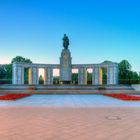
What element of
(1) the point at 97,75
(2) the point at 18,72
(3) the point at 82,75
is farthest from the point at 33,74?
(1) the point at 97,75

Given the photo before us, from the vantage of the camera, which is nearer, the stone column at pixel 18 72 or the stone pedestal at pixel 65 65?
the stone pedestal at pixel 65 65

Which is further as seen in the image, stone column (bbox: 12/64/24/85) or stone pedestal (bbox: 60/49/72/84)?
stone column (bbox: 12/64/24/85)

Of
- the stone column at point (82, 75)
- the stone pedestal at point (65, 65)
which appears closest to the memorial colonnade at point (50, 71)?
the stone column at point (82, 75)

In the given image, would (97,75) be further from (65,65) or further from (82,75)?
(65,65)

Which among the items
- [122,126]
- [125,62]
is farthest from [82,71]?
[122,126]

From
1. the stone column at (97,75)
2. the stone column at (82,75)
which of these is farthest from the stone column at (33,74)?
the stone column at (97,75)

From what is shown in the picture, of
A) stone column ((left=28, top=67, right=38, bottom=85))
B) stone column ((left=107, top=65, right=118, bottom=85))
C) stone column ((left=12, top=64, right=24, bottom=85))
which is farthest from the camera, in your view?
stone column ((left=107, top=65, right=118, bottom=85))

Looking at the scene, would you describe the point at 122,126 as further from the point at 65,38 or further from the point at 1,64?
the point at 1,64

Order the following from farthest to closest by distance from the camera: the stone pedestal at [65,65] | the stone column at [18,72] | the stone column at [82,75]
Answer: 1. the stone column at [82,75]
2. the stone column at [18,72]
3. the stone pedestal at [65,65]

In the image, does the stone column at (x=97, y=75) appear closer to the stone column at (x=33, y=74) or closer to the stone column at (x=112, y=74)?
the stone column at (x=112, y=74)

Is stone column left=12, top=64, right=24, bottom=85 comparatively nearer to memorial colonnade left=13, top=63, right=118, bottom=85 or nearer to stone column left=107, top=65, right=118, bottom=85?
memorial colonnade left=13, top=63, right=118, bottom=85

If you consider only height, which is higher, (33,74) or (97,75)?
(33,74)

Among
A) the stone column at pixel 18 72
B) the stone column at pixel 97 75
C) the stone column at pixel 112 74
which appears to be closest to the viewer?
the stone column at pixel 18 72

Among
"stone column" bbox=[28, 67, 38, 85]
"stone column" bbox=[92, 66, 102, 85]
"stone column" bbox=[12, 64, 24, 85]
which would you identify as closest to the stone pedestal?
"stone column" bbox=[28, 67, 38, 85]
